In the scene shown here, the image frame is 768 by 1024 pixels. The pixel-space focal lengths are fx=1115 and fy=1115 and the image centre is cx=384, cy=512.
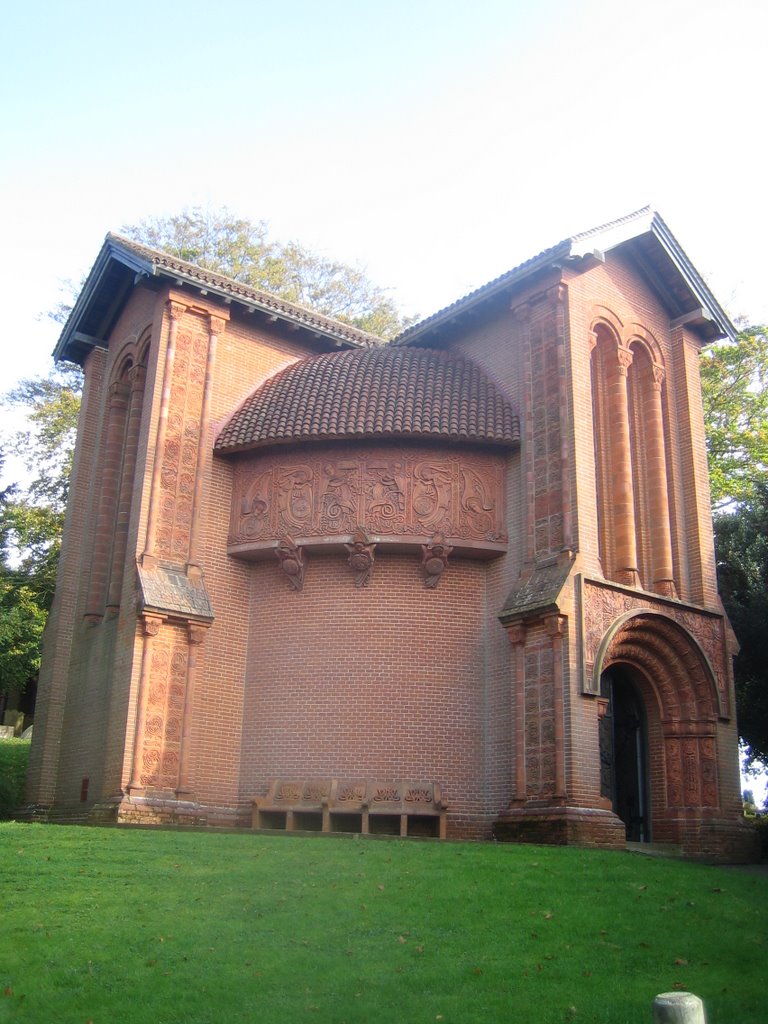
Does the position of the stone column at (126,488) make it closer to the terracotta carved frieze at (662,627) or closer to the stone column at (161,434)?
the stone column at (161,434)

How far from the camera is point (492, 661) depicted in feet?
61.0

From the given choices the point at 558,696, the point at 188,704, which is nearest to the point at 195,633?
the point at 188,704

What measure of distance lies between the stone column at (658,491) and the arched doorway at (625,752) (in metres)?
1.82

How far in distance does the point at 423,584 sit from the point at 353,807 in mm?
3910

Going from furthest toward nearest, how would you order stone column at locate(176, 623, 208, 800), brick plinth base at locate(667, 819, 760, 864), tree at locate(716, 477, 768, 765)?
1. tree at locate(716, 477, 768, 765)
2. stone column at locate(176, 623, 208, 800)
3. brick plinth base at locate(667, 819, 760, 864)

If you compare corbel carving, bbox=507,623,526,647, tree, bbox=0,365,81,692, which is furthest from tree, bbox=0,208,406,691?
corbel carving, bbox=507,623,526,647

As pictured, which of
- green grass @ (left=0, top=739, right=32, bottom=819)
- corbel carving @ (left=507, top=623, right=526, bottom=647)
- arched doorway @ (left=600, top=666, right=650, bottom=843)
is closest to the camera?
corbel carving @ (left=507, top=623, right=526, bottom=647)

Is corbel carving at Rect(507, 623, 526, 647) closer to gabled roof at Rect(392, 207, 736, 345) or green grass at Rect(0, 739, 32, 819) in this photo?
gabled roof at Rect(392, 207, 736, 345)

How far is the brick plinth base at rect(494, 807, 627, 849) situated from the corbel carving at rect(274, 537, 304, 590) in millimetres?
5535

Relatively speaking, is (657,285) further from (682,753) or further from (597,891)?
(597,891)

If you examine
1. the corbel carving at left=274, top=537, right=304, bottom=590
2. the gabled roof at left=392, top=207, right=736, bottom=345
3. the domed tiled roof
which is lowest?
the corbel carving at left=274, top=537, right=304, bottom=590

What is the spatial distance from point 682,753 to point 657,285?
8.71 meters

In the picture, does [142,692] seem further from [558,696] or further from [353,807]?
[558,696]

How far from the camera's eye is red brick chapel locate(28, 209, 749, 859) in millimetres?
17656
